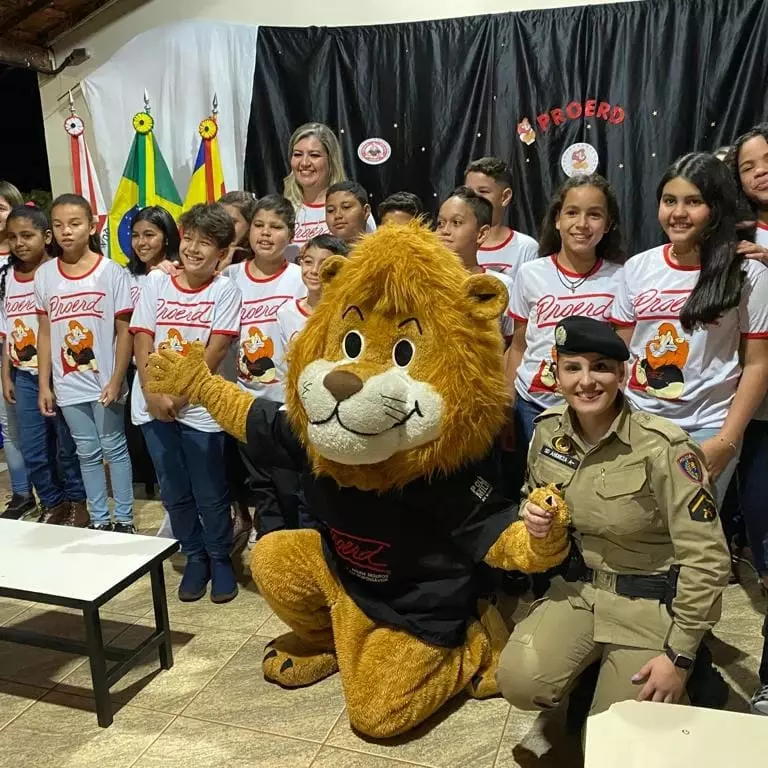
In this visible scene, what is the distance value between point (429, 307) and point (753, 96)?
109 inches

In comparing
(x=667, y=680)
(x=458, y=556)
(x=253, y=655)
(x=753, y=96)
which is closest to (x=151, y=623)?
(x=253, y=655)

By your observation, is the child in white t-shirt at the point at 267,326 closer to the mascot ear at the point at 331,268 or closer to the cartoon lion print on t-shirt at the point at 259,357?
the cartoon lion print on t-shirt at the point at 259,357

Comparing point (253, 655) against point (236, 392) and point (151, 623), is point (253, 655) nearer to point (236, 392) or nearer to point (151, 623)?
point (151, 623)

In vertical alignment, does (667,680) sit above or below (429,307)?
below

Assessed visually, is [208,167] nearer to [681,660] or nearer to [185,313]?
[185,313]

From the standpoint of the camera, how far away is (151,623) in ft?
8.36

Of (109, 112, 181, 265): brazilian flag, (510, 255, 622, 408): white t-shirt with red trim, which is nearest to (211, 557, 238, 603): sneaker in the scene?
(510, 255, 622, 408): white t-shirt with red trim

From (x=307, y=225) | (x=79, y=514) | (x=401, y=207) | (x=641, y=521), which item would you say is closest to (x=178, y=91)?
(x=307, y=225)

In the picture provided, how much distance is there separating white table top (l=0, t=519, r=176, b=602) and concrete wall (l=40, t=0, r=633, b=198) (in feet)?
10.8

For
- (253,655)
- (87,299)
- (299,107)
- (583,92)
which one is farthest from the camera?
(299,107)

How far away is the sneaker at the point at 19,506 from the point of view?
3.61 m

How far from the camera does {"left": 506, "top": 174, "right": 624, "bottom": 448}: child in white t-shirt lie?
229cm

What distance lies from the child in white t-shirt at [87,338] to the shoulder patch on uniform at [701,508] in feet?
7.39

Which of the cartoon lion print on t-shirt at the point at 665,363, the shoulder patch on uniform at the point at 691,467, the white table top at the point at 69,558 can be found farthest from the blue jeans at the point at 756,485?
the white table top at the point at 69,558
